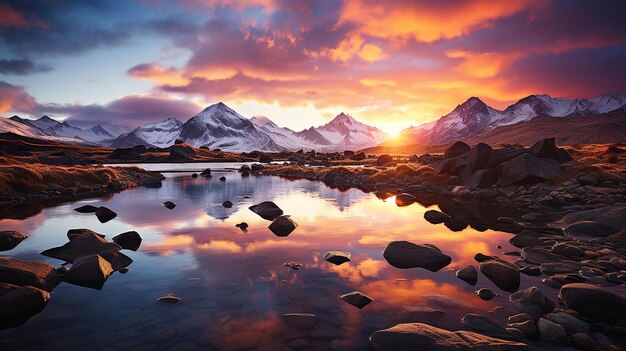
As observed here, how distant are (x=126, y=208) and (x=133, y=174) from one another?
38462 millimetres

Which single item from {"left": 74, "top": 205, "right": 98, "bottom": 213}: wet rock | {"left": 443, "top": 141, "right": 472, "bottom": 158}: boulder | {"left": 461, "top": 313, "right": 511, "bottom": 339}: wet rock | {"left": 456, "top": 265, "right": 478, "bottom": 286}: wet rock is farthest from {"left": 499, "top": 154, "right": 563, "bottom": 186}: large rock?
{"left": 74, "top": 205, "right": 98, "bottom": 213}: wet rock

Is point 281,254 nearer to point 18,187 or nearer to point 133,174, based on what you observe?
point 18,187

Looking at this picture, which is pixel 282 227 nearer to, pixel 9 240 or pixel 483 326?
pixel 483 326

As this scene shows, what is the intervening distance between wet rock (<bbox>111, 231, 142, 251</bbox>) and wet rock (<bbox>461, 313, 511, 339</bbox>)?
1765 cm

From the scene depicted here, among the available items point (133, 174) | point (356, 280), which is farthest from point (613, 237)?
point (133, 174)

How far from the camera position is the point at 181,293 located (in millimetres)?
13148

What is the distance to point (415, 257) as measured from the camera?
1689cm

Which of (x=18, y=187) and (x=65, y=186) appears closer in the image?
(x=18, y=187)

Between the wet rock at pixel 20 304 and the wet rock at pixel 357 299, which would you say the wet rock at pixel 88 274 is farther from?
the wet rock at pixel 357 299

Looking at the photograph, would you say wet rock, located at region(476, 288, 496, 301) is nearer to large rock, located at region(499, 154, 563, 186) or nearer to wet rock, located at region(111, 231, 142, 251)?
wet rock, located at region(111, 231, 142, 251)

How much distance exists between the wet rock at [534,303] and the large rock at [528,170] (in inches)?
1221

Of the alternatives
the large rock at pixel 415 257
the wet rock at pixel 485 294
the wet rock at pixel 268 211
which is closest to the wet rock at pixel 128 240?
the wet rock at pixel 268 211

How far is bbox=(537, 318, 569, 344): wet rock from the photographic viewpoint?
938cm

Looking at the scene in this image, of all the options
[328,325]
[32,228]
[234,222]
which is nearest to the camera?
[328,325]
